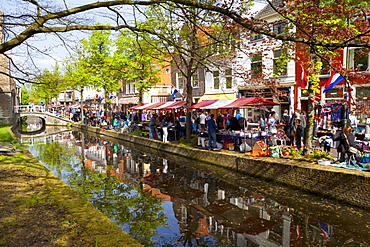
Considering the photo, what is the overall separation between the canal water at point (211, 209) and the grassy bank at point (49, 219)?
41.5 inches

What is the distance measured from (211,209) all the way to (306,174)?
3.16 m

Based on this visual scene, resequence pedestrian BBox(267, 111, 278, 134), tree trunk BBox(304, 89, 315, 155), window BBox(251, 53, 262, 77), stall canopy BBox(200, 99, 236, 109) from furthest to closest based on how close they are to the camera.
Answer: stall canopy BBox(200, 99, 236, 109) < pedestrian BBox(267, 111, 278, 134) < tree trunk BBox(304, 89, 315, 155) < window BBox(251, 53, 262, 77)

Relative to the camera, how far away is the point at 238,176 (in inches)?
422

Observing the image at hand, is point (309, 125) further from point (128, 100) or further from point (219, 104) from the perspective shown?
point (128, 100)

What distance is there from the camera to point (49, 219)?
5.18 meters

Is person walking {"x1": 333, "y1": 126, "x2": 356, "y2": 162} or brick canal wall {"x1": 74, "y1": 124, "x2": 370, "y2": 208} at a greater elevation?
person walking {"x1": 333, "y1": 126, "x2": 356, "y2": 162}

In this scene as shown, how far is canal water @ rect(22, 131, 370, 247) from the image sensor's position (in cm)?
587

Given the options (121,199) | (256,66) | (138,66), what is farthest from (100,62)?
(121,199)

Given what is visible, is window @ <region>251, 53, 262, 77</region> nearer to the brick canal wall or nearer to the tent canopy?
the tent canopy

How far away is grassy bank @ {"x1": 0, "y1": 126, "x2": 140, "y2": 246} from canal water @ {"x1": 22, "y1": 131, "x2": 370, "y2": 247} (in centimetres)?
105

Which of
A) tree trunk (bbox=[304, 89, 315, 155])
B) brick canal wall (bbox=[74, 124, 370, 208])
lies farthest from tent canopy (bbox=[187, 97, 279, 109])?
brick canal wall (bbox=[74, 124, 370, 208])

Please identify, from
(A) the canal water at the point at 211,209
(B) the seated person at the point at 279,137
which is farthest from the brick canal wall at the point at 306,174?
(B) the seated person at the point at 279,137

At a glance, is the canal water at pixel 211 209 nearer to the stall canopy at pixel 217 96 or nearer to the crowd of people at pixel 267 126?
the crowd of people at pixel 267 126

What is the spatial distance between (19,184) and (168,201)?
12.9 ft
